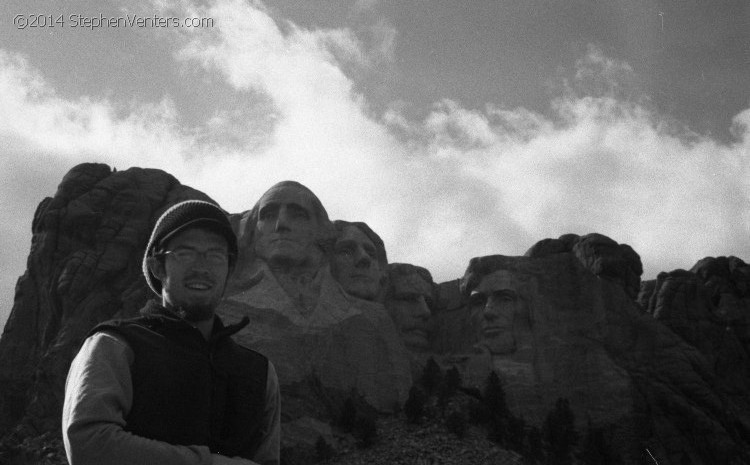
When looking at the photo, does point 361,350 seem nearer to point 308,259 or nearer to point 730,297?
point 308,259

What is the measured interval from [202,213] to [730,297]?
103 ft

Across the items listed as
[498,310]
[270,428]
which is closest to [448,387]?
[498,310]

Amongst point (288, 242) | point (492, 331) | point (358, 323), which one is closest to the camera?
point (358, 323)

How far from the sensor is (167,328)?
3104 millimetres

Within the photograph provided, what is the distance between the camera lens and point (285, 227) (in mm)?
22188

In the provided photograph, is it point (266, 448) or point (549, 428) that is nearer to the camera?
point (266, 448)

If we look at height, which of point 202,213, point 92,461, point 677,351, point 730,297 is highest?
point 730,297

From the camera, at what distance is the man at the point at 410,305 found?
25.2 meters

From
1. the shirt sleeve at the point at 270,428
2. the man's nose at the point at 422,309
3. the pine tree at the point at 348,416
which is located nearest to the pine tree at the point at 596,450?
the pine tree at the point at 348,416

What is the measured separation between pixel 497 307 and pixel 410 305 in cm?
230

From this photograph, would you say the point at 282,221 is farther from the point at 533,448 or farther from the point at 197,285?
the point at 197,285

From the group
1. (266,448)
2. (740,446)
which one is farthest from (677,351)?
(266,448)

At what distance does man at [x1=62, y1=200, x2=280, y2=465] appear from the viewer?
9.04 feet

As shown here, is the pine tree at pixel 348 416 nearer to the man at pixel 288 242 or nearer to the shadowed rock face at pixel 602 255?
the man at pixel 288 242
